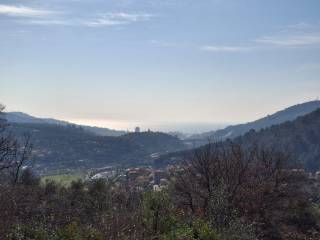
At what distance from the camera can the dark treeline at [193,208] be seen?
13.5 m

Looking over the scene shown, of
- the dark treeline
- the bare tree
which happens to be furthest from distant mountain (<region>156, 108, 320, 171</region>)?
the dark treeline

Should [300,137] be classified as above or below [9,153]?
above

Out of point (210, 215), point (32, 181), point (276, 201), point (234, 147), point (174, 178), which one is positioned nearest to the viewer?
point (210, 215)

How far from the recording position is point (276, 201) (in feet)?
83.8

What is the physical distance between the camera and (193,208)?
23.0 metres

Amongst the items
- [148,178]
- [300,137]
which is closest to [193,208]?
[148,178]

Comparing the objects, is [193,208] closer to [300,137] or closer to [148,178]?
[148,178]

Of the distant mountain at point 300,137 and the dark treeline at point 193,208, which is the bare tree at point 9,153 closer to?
the dark treeline at point 193,208

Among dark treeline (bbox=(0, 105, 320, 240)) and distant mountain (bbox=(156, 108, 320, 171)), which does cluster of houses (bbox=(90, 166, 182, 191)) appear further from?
distant mountain (bbox=(156, 108, 320, 171))

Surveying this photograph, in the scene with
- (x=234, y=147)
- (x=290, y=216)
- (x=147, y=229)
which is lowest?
(x=290, y=216)

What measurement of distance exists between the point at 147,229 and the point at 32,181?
97.0 feet

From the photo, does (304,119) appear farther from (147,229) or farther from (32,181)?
(147,229)

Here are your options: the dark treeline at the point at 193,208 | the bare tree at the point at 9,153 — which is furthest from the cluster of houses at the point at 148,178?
the bare tree at the point at 9,153

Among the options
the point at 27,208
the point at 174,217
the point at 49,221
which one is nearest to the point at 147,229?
the point at 174,217
